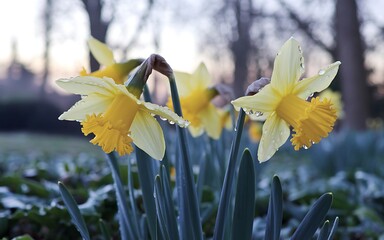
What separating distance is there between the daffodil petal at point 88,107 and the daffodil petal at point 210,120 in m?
0.43

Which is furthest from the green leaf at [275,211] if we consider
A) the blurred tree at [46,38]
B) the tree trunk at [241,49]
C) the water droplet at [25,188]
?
the tree trunk at [241,49]

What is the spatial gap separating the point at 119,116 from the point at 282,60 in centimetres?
31

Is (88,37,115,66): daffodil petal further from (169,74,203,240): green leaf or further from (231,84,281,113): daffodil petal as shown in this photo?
(231,84,281,113): daffodil petal

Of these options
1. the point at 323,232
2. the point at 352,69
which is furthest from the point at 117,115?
the point at 352,69

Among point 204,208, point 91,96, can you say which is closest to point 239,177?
point 91,96

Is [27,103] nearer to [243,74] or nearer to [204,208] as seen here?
[243,74]

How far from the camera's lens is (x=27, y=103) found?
13.8 metres

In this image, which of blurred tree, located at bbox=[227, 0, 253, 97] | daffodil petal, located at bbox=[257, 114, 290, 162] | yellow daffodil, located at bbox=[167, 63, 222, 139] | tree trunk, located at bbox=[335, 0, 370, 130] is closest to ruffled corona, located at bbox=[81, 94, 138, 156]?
daffodil petal, located at bbox=[257, 114, 290, 162]

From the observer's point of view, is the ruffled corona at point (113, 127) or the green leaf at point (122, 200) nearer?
the ruffled corona at point (113, 127)

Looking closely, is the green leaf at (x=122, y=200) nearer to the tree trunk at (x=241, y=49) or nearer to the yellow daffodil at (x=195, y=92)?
the yellow daffodil at (x=195, y=92)

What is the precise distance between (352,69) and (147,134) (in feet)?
23.9

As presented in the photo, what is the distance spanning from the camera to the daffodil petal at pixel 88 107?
0.80 m

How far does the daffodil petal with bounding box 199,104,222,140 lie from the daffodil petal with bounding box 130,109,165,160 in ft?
→ 1.28

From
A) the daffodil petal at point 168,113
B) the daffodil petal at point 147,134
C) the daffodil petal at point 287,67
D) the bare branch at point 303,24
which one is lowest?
the daffodil petal at point 147,134
